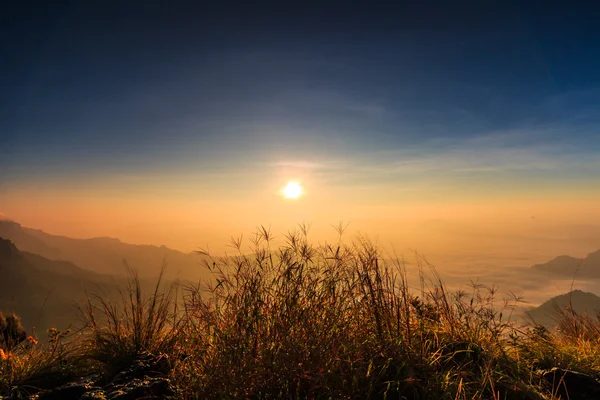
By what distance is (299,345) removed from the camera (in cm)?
394

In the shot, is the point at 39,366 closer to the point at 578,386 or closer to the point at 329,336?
the point at 329,336

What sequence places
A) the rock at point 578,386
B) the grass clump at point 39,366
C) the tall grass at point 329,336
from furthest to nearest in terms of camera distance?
the grass clump at point 39,366, the rock at point 578,386, the tall grass at point 329,336

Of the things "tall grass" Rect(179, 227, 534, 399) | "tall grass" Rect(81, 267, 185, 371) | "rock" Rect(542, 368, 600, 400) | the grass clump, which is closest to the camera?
"tall grass" Rect(179, 227, 534, 399)

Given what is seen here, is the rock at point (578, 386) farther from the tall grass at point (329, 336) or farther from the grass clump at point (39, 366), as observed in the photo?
the grass clump at point (39, 366)

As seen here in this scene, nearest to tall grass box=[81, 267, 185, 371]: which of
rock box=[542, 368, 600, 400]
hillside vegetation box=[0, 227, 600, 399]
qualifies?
hillside vegetation box=[0, 227, 600, 399]

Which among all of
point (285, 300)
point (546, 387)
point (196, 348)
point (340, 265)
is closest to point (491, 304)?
point (546, 387)

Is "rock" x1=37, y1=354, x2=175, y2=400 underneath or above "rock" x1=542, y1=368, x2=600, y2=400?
above

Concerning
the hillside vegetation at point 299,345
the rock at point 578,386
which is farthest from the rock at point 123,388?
the rock at point 578,386

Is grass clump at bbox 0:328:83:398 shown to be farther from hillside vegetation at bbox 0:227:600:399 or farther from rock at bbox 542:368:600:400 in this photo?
rock at bbox 542:368:600:400

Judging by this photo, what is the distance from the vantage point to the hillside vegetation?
3.86 meters

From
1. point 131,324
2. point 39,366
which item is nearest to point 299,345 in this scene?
point 131,324

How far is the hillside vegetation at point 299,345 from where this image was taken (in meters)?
3.86

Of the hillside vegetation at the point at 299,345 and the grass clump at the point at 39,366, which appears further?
the grass clump at the point at 39,366

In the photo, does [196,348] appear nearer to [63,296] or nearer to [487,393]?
[487,393]
